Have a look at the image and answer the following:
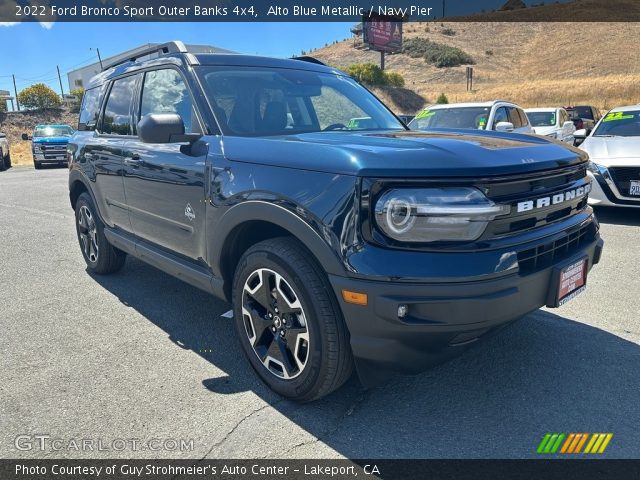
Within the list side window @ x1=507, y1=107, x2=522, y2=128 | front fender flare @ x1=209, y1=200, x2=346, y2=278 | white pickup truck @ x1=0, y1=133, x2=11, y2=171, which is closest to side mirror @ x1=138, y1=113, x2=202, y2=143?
front fender flare @ x1=209, y1=200, x2=346, y2=278

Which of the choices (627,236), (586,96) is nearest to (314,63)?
(627,236)

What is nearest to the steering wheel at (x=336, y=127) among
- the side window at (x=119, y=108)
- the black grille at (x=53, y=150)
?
the side window at (x=119, y=108)

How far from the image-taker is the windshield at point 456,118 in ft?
28.3

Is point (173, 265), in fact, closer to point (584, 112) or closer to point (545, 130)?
point (545, 130)

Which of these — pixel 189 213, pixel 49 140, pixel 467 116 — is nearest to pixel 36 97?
pixel 49 140

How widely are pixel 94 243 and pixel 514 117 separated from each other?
7.82m

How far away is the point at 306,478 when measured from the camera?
2.10 metres

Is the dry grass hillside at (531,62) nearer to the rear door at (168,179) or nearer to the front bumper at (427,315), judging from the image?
the rear door at (168,179)

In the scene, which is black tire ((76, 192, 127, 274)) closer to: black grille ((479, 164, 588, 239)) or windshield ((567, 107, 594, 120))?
black grille ((479, 164, 588, 239))

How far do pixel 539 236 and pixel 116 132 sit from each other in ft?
11.1

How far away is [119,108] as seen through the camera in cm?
413

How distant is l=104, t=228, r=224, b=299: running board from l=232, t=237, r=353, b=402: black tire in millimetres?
269

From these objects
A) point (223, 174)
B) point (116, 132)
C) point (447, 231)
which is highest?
point (116, 132)

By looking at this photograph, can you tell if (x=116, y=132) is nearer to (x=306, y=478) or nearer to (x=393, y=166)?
(x=393, y=166)
